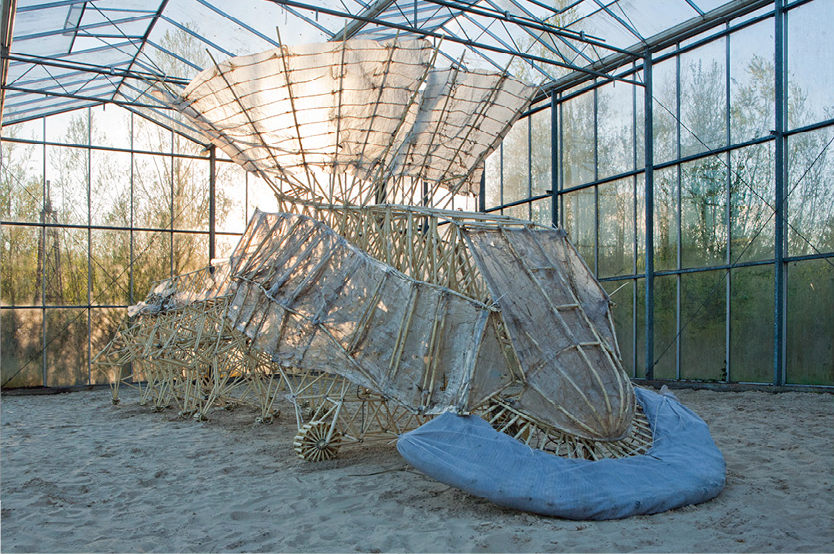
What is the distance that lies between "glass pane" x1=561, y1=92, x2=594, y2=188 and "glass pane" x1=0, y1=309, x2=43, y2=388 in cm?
1729

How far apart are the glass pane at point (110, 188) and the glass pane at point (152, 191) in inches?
11.3

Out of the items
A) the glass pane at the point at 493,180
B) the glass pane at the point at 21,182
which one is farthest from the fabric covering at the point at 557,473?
the glass pane at the point at 21,182

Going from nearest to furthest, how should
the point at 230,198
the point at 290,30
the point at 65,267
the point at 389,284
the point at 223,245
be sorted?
the point at 389,284 → the point at 290,30 → the point at 65,267 → the point at 223,245 → the point at 230,198

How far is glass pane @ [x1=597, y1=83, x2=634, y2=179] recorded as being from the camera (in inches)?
728

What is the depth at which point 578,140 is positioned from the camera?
20.3 metres

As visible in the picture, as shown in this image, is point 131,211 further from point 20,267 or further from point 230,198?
point 20,267

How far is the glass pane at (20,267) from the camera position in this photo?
20062 millimetres

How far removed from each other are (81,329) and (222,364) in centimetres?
852

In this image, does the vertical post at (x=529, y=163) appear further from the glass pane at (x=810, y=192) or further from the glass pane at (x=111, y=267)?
the glass pane at (x=111, y=267)

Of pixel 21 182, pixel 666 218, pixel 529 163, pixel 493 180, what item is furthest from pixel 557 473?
pixel 21 182

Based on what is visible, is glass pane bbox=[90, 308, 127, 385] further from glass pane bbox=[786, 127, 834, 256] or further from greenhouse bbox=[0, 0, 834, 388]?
glass pane bbox=[786, 127, 834, 256]

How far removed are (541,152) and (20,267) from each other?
56.0 feet

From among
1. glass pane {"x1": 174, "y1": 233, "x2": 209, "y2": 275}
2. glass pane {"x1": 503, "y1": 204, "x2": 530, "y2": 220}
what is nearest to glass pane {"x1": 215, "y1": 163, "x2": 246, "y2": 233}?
glass pane {"x1": 174, "y1": 233, "x2": 209, "y2": 275}

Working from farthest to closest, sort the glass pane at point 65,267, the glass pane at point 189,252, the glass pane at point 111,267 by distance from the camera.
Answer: the glass pane at point 189,252, the glass pane at point 111,267, the glass pane at point 65,267
